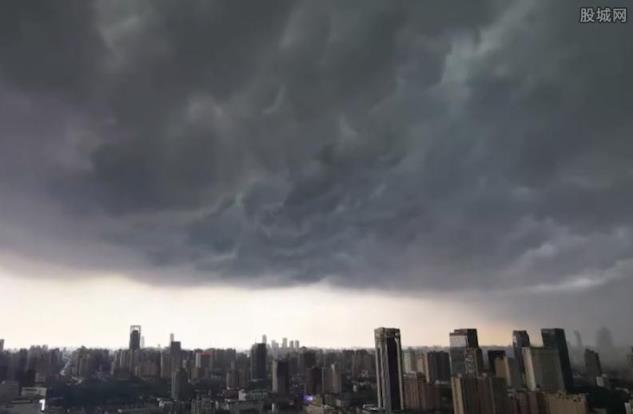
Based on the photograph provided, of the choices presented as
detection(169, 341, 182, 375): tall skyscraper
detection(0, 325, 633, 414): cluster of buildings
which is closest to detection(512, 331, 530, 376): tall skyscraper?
detection(0, 325, 633, 414): cluster of buildings

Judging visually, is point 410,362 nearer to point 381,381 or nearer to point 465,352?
point 465,352

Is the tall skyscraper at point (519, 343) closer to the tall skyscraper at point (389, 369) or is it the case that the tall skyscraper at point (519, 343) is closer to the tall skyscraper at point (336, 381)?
the tall skyscraper at point (389, 369)

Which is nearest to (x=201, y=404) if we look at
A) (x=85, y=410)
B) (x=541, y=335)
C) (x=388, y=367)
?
(x=85, y=410)

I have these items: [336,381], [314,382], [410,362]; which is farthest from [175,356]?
[410,362]

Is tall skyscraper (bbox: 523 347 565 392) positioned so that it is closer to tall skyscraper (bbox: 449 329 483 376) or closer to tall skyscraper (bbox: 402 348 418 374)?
tall skyscraper (bbox: 449 329 483 376)

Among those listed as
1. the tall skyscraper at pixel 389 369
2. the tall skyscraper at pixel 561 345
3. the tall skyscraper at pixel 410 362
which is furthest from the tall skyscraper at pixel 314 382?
the tall skyscraper at pixel 561 345
